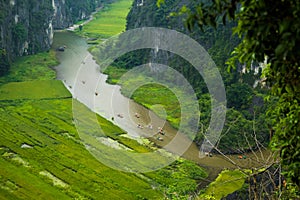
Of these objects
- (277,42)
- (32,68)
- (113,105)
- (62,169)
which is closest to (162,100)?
(113,105)

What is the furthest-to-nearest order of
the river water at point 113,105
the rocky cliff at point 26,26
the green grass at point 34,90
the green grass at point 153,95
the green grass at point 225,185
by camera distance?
1. the rocky cliff at point 26,26
2. the green grass at point 34,90
3. the green grass at point 153,95
4. the river water at point 113,105
5. the green grass at point 225,185

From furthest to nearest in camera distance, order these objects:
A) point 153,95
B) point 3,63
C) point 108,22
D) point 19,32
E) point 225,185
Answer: point 108,22 → point 19,32 → point 3,63 → point 153,95 → point 225,185

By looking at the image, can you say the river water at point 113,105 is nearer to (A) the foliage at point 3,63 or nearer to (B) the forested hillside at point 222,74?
(B) the forested hillside at point 222,74

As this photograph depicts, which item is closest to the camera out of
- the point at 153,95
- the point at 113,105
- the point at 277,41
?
the point at 277,41

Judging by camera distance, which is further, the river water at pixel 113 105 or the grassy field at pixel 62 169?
the river water at pixel 113 105

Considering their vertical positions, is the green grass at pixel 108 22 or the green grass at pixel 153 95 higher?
the green grass at pixel 108 22

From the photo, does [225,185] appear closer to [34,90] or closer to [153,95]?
[153,95]

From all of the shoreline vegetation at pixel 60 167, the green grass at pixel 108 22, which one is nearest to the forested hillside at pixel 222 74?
the shoreline vegetation at pixel 60 167

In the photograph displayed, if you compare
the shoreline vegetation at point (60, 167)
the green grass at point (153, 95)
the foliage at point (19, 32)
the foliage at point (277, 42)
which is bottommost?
the green grass at point (153, 95)
